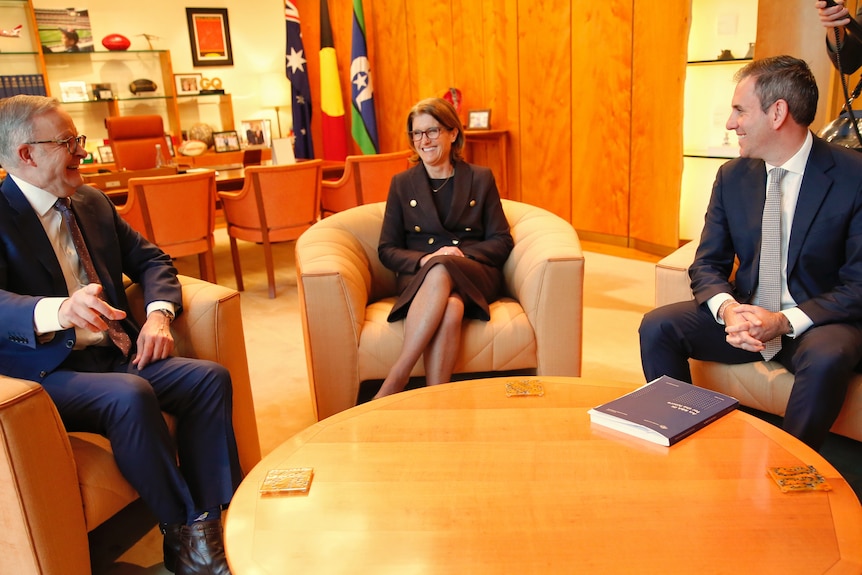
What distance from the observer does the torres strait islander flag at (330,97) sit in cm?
763

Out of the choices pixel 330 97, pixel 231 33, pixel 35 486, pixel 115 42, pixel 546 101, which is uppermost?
pixel 231 33

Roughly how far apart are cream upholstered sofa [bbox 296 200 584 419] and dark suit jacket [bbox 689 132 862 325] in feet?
1.53

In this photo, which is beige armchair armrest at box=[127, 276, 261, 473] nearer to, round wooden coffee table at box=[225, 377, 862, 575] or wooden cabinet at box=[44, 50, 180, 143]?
round wooden coffee table at box=[225, 377, 862, 575]

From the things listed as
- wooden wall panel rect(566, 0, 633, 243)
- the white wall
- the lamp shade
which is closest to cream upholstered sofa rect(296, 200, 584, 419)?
wooden wall panel rect(566, 0, 633, 243)

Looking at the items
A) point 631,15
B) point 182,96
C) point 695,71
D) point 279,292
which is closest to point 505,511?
point 279,292

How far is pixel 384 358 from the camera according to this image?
258cm

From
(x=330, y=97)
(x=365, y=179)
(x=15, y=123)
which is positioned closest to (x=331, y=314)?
(x=15, y=123)

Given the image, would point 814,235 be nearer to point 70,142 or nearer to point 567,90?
point 70,142

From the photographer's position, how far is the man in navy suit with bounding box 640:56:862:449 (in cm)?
194

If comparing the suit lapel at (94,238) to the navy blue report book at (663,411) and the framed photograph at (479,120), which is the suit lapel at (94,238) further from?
the framed photograph at (479,120)

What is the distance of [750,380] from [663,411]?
61cm

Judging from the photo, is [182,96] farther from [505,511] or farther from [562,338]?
[505,511]

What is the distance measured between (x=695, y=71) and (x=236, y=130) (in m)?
5.05

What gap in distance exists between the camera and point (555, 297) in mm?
2539
